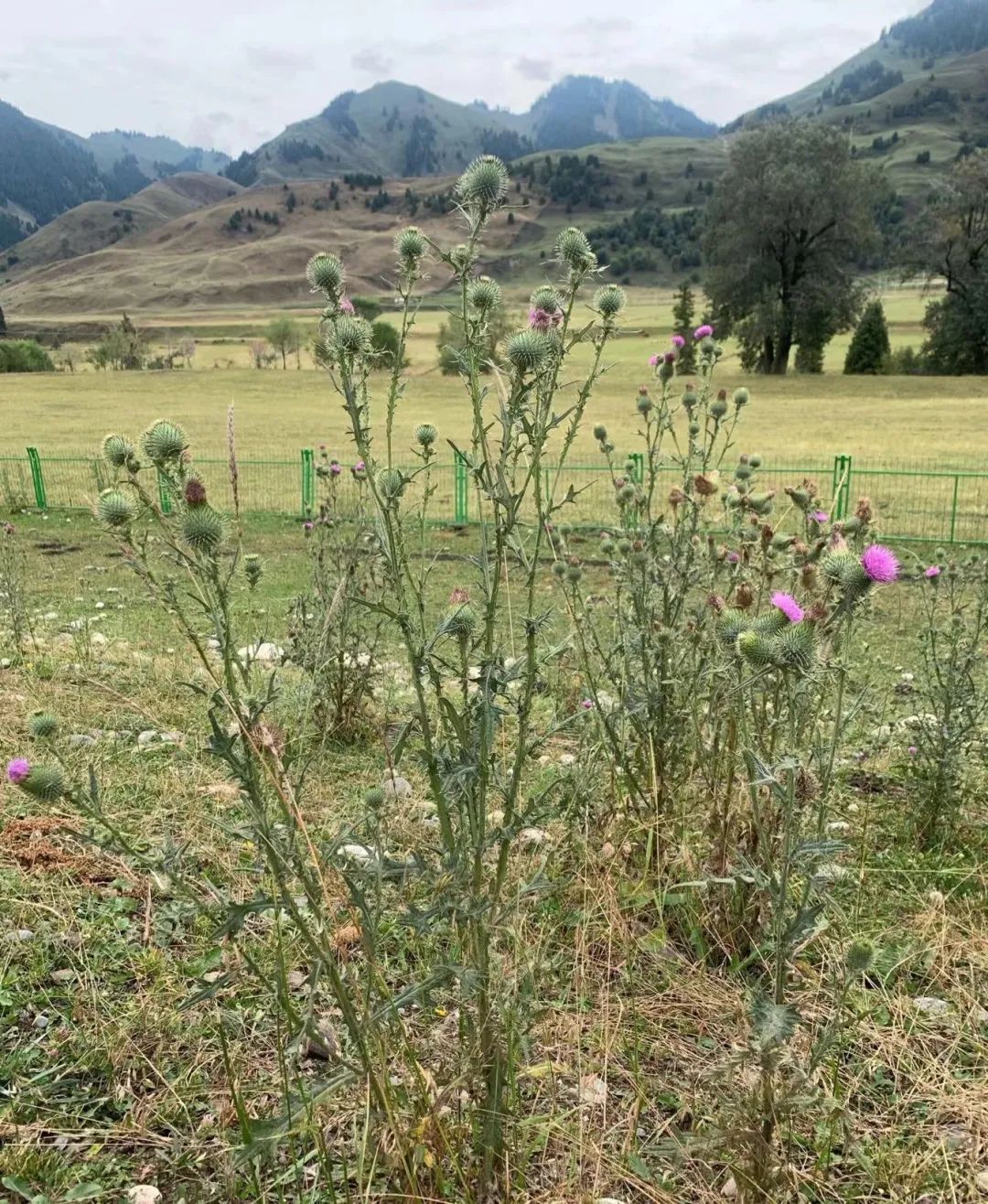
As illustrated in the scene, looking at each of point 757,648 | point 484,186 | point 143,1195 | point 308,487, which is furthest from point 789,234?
point 143,1195

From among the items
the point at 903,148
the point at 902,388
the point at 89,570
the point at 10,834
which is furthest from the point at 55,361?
the point at 903,148

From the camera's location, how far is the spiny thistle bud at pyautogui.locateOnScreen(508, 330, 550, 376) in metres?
2.55

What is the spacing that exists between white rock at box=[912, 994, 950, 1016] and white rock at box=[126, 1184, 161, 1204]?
240cm

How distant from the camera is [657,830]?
3.91 metres

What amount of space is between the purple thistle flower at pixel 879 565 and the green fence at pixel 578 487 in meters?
13.3

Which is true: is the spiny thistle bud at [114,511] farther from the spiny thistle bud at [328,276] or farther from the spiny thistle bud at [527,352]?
the spiny thistle bud at [527,352]

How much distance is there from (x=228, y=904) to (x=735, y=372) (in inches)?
2484

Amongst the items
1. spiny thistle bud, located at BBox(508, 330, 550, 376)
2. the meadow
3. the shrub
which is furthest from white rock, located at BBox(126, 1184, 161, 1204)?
the shrub

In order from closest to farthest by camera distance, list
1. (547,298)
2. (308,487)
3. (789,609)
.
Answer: (789,609), (547,298), (308,487)

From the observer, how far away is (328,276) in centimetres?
273

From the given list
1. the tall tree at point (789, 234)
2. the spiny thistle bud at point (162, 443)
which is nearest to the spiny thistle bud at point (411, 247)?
the spiny thistle bud at point (162, 443)

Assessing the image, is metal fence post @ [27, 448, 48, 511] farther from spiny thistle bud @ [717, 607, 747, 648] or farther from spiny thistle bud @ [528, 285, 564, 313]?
spiny thistle bud @ [717, 607, 747, 648]

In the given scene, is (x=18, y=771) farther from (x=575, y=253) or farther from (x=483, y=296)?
(x=575, y=253)

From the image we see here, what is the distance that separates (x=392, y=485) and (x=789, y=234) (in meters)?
58.1
